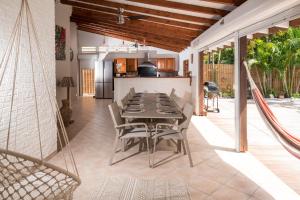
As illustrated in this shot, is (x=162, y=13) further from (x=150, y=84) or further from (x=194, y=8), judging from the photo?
(x=150, y=84)

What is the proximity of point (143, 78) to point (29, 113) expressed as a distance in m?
5.00

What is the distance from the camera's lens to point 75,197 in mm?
2701

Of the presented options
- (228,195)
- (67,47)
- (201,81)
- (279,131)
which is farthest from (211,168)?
(67,47)

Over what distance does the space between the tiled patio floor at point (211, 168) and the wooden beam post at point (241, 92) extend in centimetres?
22

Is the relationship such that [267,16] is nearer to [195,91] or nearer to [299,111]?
[195,91]

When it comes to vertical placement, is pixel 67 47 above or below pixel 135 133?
above

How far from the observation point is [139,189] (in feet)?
9.53

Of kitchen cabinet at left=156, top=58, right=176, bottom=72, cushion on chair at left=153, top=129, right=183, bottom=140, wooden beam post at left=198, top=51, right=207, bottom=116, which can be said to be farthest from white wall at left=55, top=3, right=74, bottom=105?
kitchen cabinet at left=156, top=58, right=176, bottom=72

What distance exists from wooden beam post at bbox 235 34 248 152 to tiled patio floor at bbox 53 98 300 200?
223 mm

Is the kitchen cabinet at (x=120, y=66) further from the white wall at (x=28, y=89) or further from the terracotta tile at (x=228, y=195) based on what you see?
the terracotta tile at (x=228, y=195)

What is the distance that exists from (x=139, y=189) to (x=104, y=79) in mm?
10174

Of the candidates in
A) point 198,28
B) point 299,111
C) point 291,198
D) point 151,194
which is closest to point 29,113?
point 151,194

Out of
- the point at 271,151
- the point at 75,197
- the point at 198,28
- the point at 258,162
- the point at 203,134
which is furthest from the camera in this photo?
the point at 198,28

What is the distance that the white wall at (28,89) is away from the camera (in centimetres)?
291
